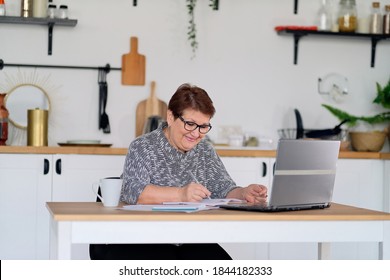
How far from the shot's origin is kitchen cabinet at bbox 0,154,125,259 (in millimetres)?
4285

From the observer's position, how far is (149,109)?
4.90 m

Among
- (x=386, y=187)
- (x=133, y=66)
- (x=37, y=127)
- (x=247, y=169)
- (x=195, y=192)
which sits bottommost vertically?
(x=386, y=187)

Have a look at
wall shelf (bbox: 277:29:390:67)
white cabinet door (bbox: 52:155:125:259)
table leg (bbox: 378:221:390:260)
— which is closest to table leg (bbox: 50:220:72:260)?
table leg (bbox: 378:221:390:260)

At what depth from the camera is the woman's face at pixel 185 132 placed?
300 centimetres

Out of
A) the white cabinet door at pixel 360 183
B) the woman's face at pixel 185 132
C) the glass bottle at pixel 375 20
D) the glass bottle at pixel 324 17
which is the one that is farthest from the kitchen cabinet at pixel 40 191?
the glass bottle at pixel 375 20

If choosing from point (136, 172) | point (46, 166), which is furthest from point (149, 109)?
point (136, 172)

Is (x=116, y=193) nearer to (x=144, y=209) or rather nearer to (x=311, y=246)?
(x=144, y=209)

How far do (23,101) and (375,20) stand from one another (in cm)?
240

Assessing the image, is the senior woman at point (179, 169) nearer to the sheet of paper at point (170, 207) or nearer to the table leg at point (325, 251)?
the sheet of paper at point (170, 207)

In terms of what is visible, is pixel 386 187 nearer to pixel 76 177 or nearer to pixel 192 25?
pixel 192 25

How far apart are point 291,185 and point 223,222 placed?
296mm

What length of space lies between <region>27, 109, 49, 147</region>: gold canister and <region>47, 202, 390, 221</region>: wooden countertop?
1.94 meters

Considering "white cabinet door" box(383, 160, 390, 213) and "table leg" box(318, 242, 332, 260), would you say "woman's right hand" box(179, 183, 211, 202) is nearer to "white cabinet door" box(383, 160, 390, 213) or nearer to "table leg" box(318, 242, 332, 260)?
"table leg" box(318, 242, 332, 260)

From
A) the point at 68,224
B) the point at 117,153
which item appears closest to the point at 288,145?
the point at 68,224
